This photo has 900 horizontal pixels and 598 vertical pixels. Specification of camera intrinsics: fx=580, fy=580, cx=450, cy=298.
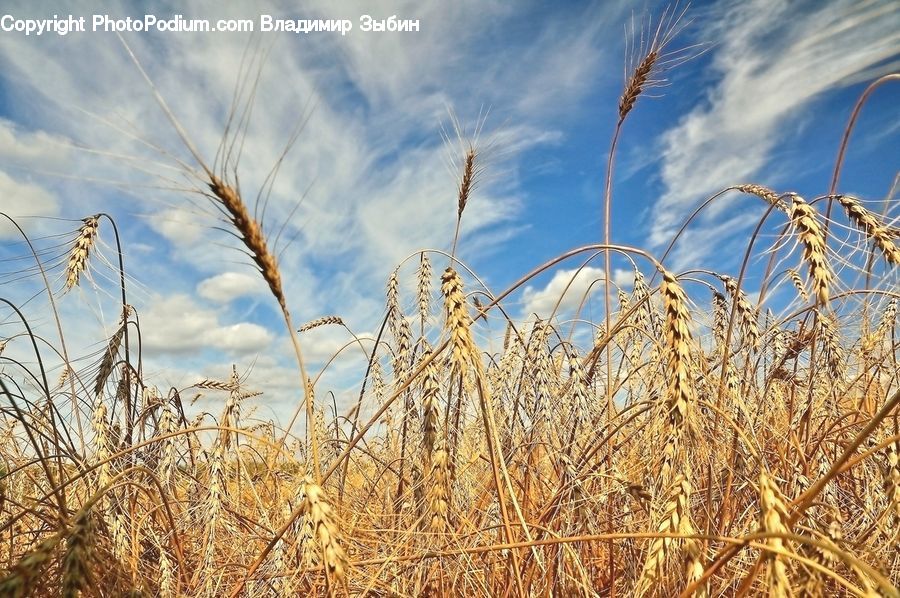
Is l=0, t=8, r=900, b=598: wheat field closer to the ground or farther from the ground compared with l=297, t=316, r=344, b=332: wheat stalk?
closer to the ground

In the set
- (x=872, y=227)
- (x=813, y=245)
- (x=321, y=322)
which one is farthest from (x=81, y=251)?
(x=872, y=227)

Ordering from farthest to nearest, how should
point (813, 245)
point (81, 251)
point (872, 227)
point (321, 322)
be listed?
point (321, 322) → point (81, 251) → point (872, 227) → point (813, 245)

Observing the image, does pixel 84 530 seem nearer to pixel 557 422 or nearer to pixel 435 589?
pixel 435 589

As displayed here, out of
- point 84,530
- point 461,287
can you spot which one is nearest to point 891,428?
point 461,287

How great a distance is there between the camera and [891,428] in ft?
8.06

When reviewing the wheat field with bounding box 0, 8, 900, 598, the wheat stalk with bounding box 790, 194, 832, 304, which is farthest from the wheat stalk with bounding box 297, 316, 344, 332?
the wheat stalk with bounding box 790, 194, 832, 304

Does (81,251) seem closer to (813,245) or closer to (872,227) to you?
(813,245)

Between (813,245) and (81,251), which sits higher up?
(81,251)

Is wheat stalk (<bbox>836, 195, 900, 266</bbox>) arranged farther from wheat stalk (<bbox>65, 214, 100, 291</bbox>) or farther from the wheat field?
wheat stalk (<bbox>65, 214, 100, 291</bbox>)

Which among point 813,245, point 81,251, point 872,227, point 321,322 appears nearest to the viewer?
point 813,245

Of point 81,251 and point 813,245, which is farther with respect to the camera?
point 81,251

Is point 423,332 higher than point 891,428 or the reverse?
higher

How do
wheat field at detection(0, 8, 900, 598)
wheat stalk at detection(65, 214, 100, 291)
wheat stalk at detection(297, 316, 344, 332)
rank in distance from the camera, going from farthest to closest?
1. wheat stalk at detection(297, 316, 344, 332)
2. wheat stalk at detection(65, 214, 100, 291)
3. wheat field at detection(0, 8, 900, 598)

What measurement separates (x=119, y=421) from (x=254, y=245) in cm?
249
